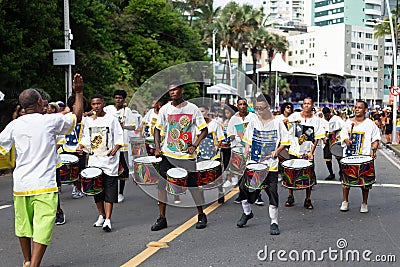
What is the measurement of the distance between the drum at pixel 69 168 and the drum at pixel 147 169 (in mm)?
920

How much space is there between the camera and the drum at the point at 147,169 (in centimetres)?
804

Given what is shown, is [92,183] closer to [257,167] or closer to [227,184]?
[257,167]

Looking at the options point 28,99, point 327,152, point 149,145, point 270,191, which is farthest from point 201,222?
point 327,152

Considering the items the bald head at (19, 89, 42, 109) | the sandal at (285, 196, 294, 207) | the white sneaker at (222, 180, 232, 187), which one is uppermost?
the bald head at (19, 89, 42, 109)

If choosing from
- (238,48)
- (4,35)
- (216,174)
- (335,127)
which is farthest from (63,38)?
(238,48)

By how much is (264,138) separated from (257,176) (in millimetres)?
552

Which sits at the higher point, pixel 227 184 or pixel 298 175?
pixel 298 175

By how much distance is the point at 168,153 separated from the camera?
7418 millimetres

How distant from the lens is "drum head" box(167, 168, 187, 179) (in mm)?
7293

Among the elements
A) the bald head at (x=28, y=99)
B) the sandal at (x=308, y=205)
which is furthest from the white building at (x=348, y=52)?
the bald head at (x=28, y=99)

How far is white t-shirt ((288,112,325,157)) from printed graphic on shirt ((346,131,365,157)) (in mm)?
740

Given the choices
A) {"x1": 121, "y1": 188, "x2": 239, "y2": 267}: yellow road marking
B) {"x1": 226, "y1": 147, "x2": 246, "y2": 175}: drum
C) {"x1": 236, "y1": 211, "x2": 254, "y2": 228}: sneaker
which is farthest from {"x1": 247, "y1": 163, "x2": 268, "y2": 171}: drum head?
{"x1": 226, "y1": 147, "x2": 246, "y2": 175}: drum

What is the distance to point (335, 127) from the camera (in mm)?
13656

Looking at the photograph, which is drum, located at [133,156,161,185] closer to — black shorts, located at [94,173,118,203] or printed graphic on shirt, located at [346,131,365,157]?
black shorts, located at [94,173,118,203]
